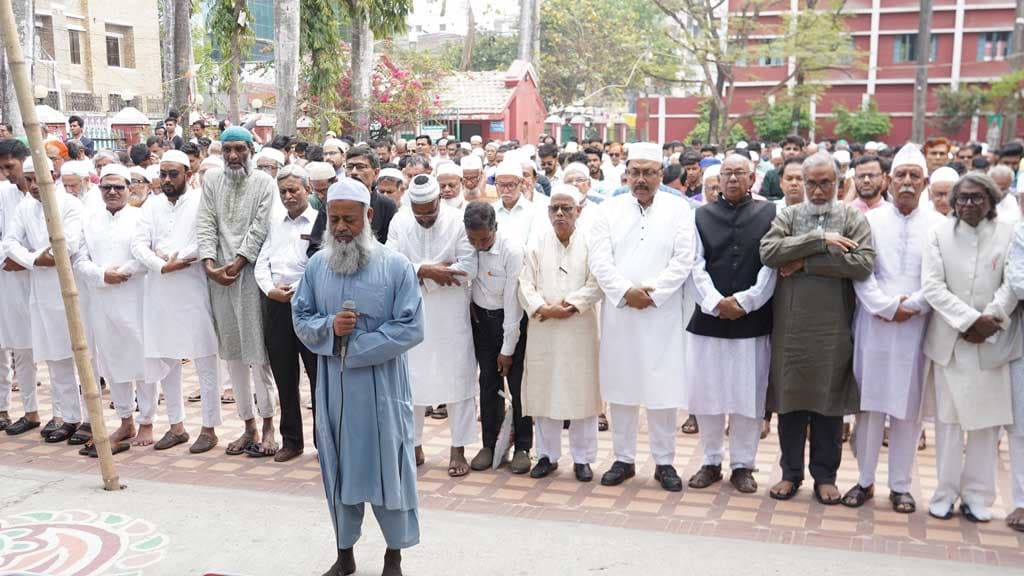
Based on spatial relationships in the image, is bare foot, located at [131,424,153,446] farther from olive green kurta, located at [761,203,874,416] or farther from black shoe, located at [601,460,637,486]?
olive green kurta, located at [761,203,874,416]

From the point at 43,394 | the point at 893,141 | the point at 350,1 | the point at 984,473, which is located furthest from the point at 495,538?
the point at 893,141

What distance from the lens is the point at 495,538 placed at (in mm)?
5207

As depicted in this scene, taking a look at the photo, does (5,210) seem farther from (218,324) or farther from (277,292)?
(277,292)

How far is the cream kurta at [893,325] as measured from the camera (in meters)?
5.57

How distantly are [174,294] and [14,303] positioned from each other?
60.9 inches

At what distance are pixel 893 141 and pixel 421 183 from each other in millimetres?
46486

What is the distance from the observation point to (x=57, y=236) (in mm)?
5848

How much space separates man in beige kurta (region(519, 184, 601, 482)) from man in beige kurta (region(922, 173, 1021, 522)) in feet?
6.56

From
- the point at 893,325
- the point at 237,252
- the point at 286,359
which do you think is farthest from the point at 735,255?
the point at 237,252

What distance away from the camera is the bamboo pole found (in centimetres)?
560

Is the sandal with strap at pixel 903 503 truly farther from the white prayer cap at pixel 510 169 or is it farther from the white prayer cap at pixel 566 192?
the white prayer cap at pixel 510 169

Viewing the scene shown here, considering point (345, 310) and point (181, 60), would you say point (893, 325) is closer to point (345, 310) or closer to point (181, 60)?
point (345, 310)

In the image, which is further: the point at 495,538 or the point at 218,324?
the point at 218,324

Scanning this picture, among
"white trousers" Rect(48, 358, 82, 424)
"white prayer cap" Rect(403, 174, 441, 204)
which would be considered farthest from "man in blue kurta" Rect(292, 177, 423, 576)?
"white trousers" Rect(48, 358, 82, 424)
